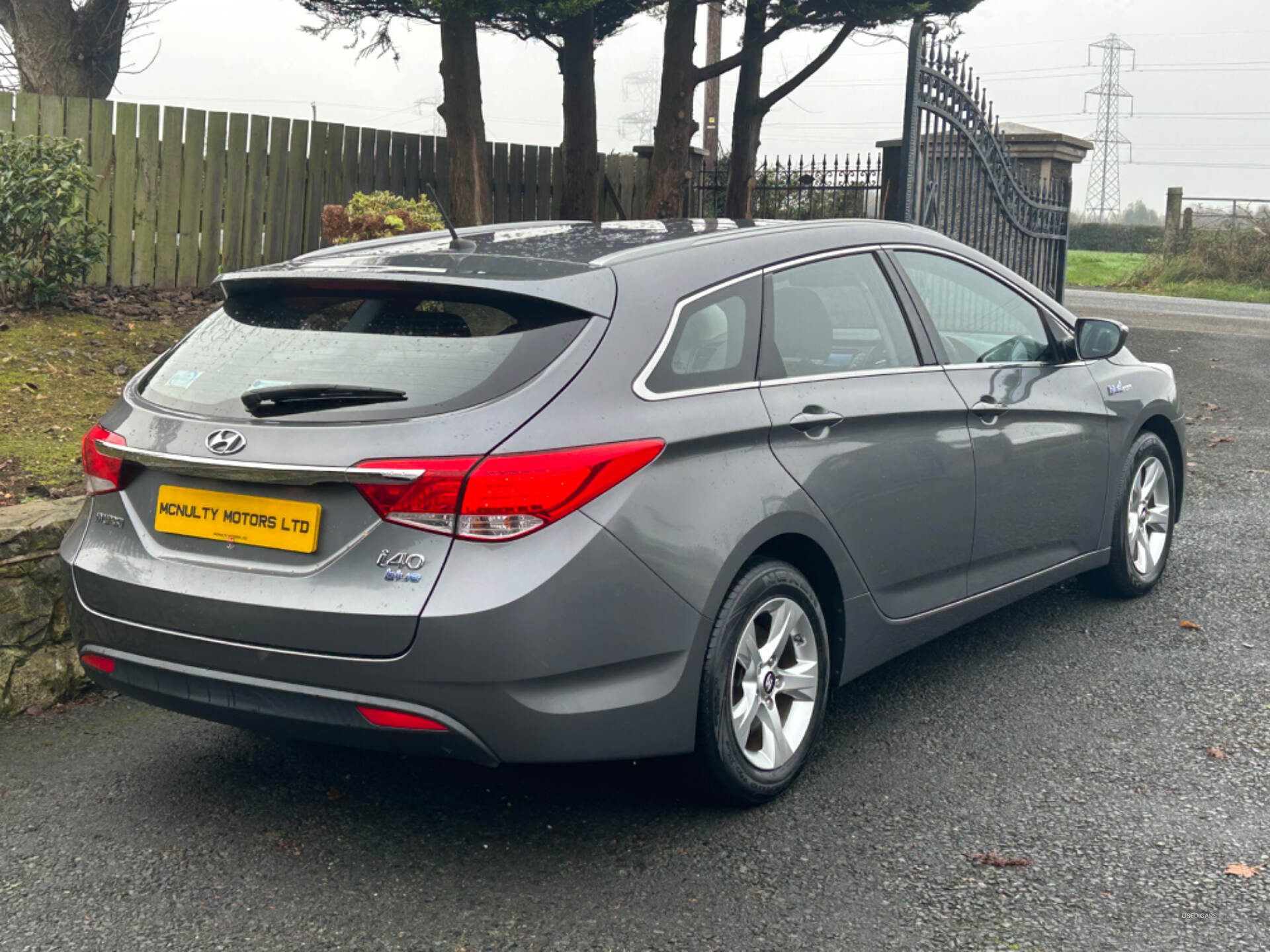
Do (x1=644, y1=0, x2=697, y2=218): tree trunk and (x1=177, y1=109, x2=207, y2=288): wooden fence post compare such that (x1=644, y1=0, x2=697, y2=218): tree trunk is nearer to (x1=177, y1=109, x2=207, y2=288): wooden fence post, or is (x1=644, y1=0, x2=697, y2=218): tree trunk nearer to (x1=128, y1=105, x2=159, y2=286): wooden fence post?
(x1=177, y1=109, x2=207, y2=288): wooden fence post

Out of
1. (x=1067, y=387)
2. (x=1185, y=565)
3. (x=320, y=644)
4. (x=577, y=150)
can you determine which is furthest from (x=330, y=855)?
(x=577, y=150)

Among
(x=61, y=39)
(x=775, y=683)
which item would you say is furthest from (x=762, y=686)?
(x=61, y=39)

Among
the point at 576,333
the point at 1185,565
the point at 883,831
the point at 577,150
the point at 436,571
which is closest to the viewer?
the point at 436,571

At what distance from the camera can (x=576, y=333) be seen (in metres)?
3.23

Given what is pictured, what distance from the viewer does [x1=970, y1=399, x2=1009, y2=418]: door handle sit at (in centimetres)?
444

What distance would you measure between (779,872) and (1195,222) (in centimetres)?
2997

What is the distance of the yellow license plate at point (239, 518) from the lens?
3.09 metres

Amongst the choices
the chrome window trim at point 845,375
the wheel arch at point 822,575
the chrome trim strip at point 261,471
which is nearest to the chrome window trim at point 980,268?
the chrome window trim at point 845,375

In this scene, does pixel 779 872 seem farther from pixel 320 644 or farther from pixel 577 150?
pixel 577 150

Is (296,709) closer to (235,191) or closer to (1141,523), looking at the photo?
(1141,523)

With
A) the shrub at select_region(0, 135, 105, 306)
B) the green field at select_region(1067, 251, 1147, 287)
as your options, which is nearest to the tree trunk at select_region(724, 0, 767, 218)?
the shrub at select_region(0, 135, 105, 306)

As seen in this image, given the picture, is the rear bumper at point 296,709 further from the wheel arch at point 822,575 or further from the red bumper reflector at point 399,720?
the wheel arch at point 822,575

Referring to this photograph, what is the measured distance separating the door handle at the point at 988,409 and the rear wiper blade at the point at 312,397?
2.14 meters

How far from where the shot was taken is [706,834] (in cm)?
349
